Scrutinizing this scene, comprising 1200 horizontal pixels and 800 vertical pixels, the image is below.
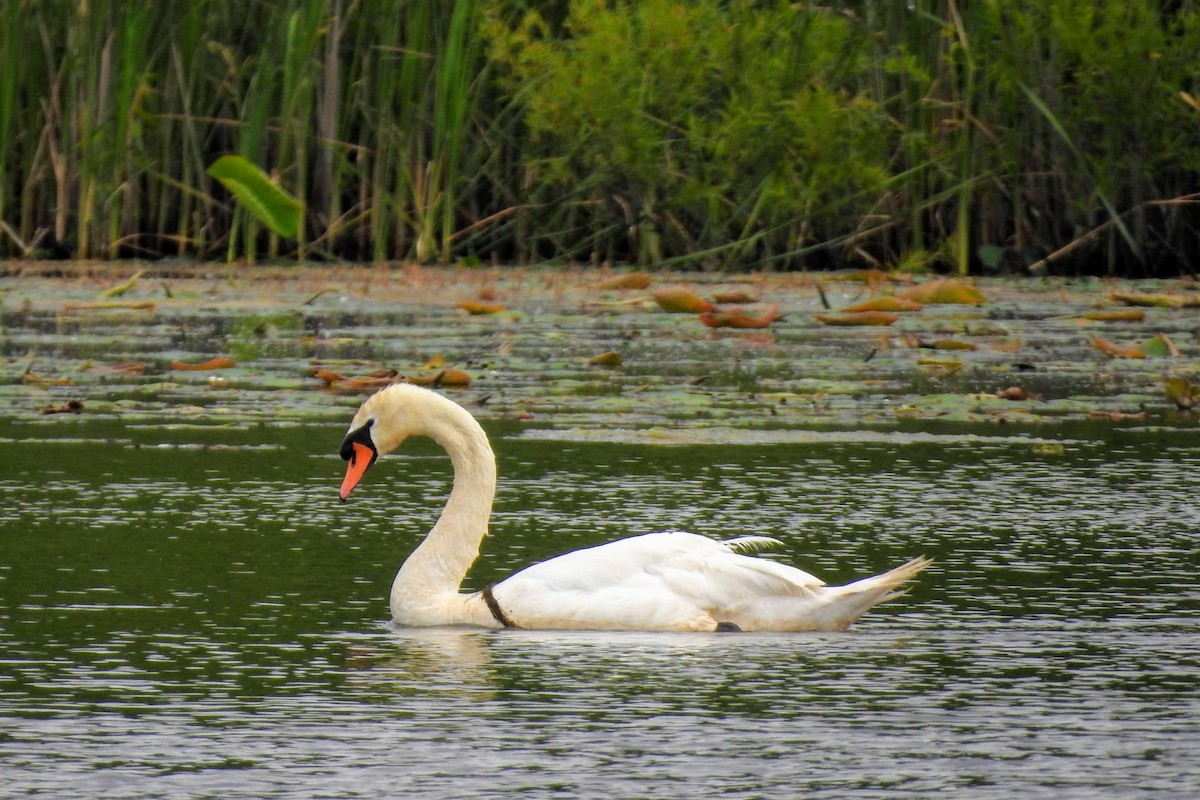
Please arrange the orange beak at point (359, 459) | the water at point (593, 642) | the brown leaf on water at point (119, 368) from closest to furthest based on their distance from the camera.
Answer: the water at point (593, 642)
the orange beak at point (359, 459)
the brown leaf on water at point (119, 368)

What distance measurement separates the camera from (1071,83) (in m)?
14.3

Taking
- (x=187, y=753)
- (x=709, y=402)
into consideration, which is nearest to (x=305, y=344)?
(x=709, y=402)

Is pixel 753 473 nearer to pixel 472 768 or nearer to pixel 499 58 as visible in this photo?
pixel 472 768

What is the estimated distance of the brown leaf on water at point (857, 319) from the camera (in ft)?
35.1

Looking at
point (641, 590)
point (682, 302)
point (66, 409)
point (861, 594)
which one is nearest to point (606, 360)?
point (682, 302)

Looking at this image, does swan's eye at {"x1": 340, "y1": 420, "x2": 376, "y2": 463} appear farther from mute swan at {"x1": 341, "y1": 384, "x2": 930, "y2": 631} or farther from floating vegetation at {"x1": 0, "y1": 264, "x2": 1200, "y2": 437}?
floating vegetation at {"x1": 0, "y1": 264, "x2": 1200, "y2": 437}

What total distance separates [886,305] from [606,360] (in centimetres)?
256

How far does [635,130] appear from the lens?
1411 cm

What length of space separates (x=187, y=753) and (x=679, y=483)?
315 centimetres

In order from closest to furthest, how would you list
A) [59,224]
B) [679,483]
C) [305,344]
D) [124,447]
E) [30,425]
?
[679,483]
[124,447]
[30,425]
[305,344]
[59,224]

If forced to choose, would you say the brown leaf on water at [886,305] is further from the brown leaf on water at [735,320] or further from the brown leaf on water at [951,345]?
the brown leaf on water at [951,345]

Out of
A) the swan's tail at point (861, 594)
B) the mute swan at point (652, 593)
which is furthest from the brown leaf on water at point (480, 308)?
the swan's tail at point (861, 594)

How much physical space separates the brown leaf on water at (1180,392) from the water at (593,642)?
994 millimetres

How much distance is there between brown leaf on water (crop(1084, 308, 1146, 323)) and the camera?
36.0ft
